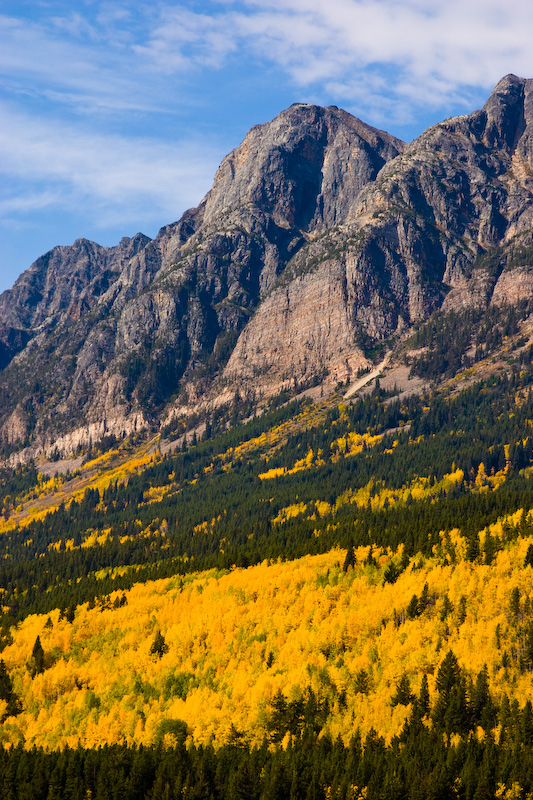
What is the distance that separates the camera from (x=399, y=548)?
6442 inches

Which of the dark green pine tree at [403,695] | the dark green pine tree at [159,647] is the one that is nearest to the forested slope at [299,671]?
the dark green pine tree at [403,695]

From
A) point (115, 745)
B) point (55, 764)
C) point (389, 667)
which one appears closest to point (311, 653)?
point (389, 667)

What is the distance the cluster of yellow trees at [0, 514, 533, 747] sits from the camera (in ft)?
405

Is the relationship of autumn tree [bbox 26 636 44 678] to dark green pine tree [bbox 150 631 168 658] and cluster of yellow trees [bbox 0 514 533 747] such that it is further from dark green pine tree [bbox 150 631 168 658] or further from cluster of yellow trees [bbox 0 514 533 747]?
dark green pine tree [bbox 150 631 168 658]

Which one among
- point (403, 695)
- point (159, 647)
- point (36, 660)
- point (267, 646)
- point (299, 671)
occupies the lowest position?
point (403, 695)

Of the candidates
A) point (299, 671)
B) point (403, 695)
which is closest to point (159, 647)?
point (299, 671)

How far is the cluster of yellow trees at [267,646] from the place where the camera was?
123312mm

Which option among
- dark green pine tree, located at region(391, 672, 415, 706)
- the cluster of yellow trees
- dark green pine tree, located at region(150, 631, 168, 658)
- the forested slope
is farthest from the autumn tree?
dark green pine tree, located at region(391, 672, 415, 706)

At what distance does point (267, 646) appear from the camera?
144250 mm

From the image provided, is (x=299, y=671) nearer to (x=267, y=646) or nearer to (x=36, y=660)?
(x=267, y=646)

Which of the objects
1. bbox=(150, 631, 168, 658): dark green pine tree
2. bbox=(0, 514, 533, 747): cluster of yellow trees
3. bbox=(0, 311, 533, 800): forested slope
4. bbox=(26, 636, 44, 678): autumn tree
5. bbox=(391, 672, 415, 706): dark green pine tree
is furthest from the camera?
bbox=(26, 636, 44, 678): autumn tree

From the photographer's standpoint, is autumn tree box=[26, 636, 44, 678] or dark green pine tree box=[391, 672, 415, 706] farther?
autumn tree box=[26, 636, 44, 678]

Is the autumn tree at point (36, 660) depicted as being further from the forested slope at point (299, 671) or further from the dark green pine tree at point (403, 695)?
the dark green pine tree at point (403, 695)

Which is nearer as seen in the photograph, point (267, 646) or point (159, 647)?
point (267, 646)
